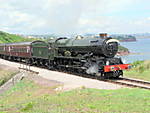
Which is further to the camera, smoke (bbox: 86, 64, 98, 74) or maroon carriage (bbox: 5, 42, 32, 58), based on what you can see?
maroon carriage (bbox: 5, 42, 32, 58)

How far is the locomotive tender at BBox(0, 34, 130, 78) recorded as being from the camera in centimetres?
1997

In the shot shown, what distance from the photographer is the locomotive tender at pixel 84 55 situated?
1997 cm

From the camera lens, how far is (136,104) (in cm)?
1077

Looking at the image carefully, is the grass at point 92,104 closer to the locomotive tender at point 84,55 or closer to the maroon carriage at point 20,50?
the locomotive tender at point 84,55

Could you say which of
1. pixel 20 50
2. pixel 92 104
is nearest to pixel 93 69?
pixel 92 104

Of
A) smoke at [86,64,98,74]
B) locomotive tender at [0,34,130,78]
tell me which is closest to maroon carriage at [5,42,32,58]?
locomotive tender at [0,34,130,78]

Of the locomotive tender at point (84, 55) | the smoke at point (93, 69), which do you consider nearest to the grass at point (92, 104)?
the smoke at point (93, 69)

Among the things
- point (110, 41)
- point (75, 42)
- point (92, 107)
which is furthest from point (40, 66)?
point (92, 107)

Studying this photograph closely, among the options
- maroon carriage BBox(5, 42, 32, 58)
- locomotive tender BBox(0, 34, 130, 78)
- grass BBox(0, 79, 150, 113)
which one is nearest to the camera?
grass BBox(0, 79, 150, 113)

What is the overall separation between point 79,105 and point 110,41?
979 cm

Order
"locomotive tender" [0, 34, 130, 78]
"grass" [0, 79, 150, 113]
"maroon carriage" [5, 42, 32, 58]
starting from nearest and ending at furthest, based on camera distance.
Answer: "grass" [0, 79, 150, 113]
"locomotive tender" [0, 34, 130, 78]
"maroon carriage" [5, 42, 32, 58]

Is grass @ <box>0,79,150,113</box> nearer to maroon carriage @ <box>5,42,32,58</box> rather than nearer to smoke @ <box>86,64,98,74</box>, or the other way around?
smoke @ <box>86,64,98,74</box>

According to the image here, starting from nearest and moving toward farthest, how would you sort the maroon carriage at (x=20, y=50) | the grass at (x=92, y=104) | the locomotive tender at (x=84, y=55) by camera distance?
the grass at (x=92, y=104) → the locomotive tender at (x=84, y=55) → the maroon carriage at (x=20, y=50)

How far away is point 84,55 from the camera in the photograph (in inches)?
846
